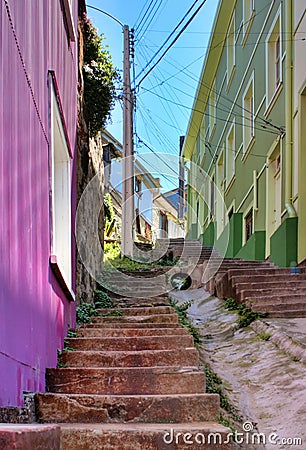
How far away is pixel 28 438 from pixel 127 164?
12014mm

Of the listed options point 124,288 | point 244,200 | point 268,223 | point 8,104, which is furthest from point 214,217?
point 8,104

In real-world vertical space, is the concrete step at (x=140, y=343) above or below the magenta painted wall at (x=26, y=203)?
below

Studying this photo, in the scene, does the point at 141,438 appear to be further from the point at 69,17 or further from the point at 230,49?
the point at 230,49

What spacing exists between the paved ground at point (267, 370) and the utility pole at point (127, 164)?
5.89 meters

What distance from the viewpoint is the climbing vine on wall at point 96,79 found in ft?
26.6

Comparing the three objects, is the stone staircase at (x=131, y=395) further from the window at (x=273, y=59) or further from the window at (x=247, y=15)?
the window at (x=247, y=15)

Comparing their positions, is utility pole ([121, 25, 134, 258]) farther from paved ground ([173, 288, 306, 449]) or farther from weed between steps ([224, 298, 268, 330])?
paved ground ([173, 288, 306, 449])

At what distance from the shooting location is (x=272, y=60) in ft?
38.1

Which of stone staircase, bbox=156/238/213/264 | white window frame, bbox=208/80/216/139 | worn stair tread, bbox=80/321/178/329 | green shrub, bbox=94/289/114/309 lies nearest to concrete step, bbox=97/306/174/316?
green shrub, bbox=94/289/114/309

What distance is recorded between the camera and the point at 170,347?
15.3ft

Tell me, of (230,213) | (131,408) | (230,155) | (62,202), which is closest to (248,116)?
(230,155)

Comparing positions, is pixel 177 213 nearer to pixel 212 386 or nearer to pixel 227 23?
pixel 227 23

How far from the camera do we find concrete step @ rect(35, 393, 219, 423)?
3311 mm

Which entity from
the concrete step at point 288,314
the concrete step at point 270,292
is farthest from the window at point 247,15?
the concrete step at point 288,314
